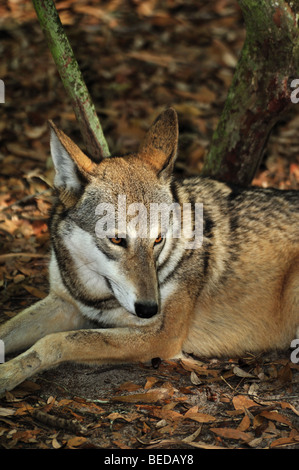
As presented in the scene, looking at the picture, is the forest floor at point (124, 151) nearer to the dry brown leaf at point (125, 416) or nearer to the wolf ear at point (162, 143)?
the dry brown leaf at point (125, 416)

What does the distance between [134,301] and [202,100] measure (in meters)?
6.01

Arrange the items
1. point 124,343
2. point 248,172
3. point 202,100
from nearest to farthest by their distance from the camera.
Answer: point 124,343
point 248,172
point 202,100

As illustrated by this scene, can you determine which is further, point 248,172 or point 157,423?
point 248,172

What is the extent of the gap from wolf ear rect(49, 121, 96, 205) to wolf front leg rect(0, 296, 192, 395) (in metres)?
1.21

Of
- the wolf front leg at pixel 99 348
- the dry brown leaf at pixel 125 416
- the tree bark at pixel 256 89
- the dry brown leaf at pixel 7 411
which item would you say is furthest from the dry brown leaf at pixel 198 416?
the tree bark at pixel 256 89

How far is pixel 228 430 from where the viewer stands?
4371 millimetres

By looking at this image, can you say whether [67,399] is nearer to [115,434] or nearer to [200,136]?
[115,434]

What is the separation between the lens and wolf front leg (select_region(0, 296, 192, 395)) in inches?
184

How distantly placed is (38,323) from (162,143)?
6.83ft

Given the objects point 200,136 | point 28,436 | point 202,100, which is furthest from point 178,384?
point 202,100

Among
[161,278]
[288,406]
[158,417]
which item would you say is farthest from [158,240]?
[288,406]

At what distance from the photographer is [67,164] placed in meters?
4.71

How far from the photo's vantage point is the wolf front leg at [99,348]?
4680mm

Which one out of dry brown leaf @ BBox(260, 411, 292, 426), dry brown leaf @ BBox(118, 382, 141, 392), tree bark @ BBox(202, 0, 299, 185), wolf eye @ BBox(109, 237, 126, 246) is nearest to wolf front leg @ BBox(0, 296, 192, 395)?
dry brown leaf @ BBox(118, 382, 141, 392)
